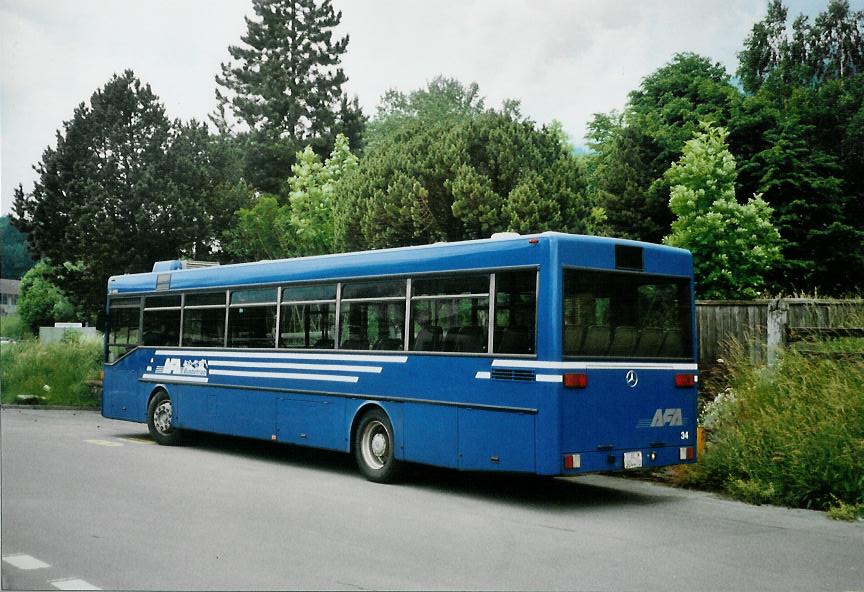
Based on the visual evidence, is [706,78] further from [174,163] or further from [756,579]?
[756,579]

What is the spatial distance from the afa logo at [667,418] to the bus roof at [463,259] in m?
1.59

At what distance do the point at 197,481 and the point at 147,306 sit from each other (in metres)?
6.10

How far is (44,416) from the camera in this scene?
2211 centimetres

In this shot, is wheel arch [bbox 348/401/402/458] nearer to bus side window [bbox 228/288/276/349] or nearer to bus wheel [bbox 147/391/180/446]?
bus side window [bbox 228/288/276/349]

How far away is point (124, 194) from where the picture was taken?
132 feet

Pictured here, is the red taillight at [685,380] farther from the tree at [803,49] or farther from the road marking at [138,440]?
the tree at [803,49]

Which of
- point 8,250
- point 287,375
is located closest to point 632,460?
point 287,375

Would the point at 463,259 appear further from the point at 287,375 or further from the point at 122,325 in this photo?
the point at 122,325

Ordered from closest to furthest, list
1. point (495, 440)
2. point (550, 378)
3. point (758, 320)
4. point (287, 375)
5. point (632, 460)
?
point (550, 378)
point (495, 440)
point (632, 460)
point (287, 375)
point (758, 320)

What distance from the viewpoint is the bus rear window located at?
1023 centimetres

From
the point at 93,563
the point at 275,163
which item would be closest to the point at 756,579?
the point at 93,563

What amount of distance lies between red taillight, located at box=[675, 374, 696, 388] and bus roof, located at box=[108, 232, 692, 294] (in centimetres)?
119

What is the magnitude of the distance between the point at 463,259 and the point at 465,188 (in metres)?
16.5

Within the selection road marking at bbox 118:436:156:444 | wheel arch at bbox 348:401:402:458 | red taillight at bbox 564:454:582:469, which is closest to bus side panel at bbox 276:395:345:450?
wheel arch at bbox 348:401:402:458
